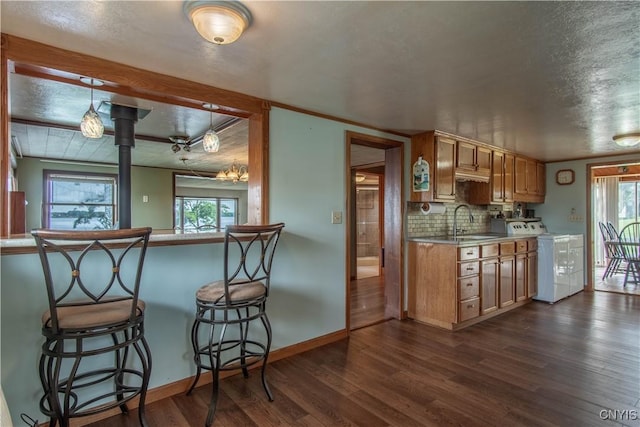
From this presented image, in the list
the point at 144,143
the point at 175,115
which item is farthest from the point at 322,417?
the point at 144,143

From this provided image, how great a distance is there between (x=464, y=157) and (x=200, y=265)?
3.16 m

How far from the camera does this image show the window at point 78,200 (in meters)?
5.99

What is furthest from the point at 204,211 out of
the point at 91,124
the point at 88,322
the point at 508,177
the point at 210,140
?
the point at 88,322

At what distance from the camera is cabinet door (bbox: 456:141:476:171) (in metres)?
3.84

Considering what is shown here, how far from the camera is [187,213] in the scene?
31.8 feet

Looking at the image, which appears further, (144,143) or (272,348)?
(144,143)

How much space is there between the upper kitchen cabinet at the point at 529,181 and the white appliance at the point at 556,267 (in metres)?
0.72

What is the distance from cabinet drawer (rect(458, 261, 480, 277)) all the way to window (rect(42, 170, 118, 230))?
249 inches

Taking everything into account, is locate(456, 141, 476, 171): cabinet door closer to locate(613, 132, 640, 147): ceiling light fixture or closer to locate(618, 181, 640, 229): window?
locate(613, 132, 640, 147): ceiling light fixture

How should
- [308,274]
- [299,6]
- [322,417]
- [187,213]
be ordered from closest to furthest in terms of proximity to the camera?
[299,6] < [322,417] < [308,274] < [187,213]

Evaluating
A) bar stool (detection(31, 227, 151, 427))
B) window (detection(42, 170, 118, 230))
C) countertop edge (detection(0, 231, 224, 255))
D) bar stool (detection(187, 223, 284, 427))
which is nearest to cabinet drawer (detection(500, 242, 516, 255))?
bar stool (detection(187, 223, 284, 427))

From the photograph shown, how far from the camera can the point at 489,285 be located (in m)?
3.81

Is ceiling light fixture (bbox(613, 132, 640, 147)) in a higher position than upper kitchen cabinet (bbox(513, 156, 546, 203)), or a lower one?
higher

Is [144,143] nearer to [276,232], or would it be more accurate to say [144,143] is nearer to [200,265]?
[200,265]
